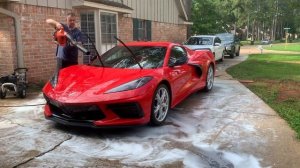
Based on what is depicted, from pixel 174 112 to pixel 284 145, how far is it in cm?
214

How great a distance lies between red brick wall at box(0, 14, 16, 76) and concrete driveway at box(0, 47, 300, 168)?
2.38 m

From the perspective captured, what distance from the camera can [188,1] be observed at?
2427 cm

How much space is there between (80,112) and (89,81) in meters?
0.58

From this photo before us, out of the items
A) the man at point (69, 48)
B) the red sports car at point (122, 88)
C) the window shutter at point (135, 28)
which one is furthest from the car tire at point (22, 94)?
the window shutter at point (135, 28)

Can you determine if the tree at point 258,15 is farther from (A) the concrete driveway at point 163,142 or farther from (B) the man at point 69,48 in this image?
(A) the concrete driveway at point 163,142

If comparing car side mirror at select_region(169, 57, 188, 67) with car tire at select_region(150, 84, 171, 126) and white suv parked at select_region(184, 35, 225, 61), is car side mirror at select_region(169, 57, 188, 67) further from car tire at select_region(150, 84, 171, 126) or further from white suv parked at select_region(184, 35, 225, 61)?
white suv parked at select_region(184, 35, 225, 61)

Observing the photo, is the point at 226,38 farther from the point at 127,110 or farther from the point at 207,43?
the point at 127,110

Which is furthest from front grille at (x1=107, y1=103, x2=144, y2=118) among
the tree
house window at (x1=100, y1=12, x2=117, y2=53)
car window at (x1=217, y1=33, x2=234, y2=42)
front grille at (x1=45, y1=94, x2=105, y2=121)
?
the tree

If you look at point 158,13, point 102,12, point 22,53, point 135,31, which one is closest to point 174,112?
point 22,53

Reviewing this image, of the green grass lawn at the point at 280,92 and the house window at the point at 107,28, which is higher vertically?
the house window at the point at 107,28

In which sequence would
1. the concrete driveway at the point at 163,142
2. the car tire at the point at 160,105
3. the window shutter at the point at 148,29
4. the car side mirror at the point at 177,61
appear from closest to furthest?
the concrete driveway at the point at 163,142, the car tire at the point at 160,105, the car side mirror at the point at 177,61, the window shutter at the point at 148,29

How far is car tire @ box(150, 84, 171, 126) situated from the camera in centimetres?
532

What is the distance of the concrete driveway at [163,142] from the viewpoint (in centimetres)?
414

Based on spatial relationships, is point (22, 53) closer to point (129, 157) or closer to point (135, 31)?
point (129, 157)
